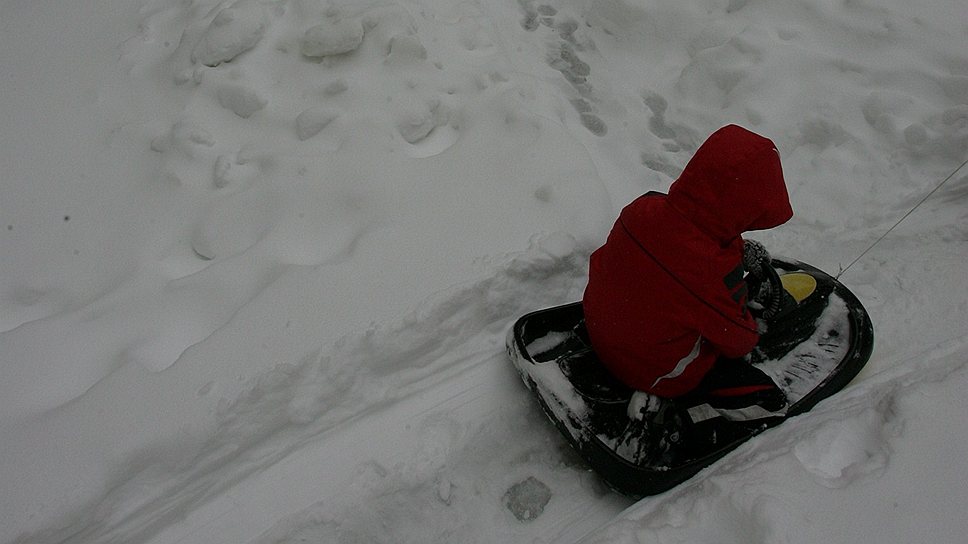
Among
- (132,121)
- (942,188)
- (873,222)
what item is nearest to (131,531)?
(132,121)

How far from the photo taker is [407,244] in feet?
7.42

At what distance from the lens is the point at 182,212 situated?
98.7 inches

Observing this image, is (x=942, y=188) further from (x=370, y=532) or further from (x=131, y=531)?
(x=131, y=531)

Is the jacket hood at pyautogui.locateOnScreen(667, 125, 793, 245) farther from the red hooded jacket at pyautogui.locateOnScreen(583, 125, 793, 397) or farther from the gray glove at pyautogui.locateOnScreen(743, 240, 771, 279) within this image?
the gray glove at pyautogui.locateOnScreen(743, 240, 771, 279)

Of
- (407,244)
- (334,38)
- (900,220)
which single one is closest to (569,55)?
(334,38)

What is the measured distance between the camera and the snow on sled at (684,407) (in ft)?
5.92

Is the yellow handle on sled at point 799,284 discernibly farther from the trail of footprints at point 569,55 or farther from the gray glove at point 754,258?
the trail of footprints at point 569,55

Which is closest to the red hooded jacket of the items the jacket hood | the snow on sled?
the jacket hood

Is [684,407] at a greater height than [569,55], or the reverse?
[569,55]

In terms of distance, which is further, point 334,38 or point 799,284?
point 334,38

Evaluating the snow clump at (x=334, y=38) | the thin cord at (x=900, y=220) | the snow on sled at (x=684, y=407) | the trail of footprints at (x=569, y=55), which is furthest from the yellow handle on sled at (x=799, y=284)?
the snow clump at (x=334, y=38)

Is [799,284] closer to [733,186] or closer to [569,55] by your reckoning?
[733,186]

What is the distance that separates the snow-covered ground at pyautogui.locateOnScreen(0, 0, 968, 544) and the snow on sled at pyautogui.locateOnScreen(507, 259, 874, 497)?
0.08 metres

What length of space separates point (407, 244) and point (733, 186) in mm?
1231
